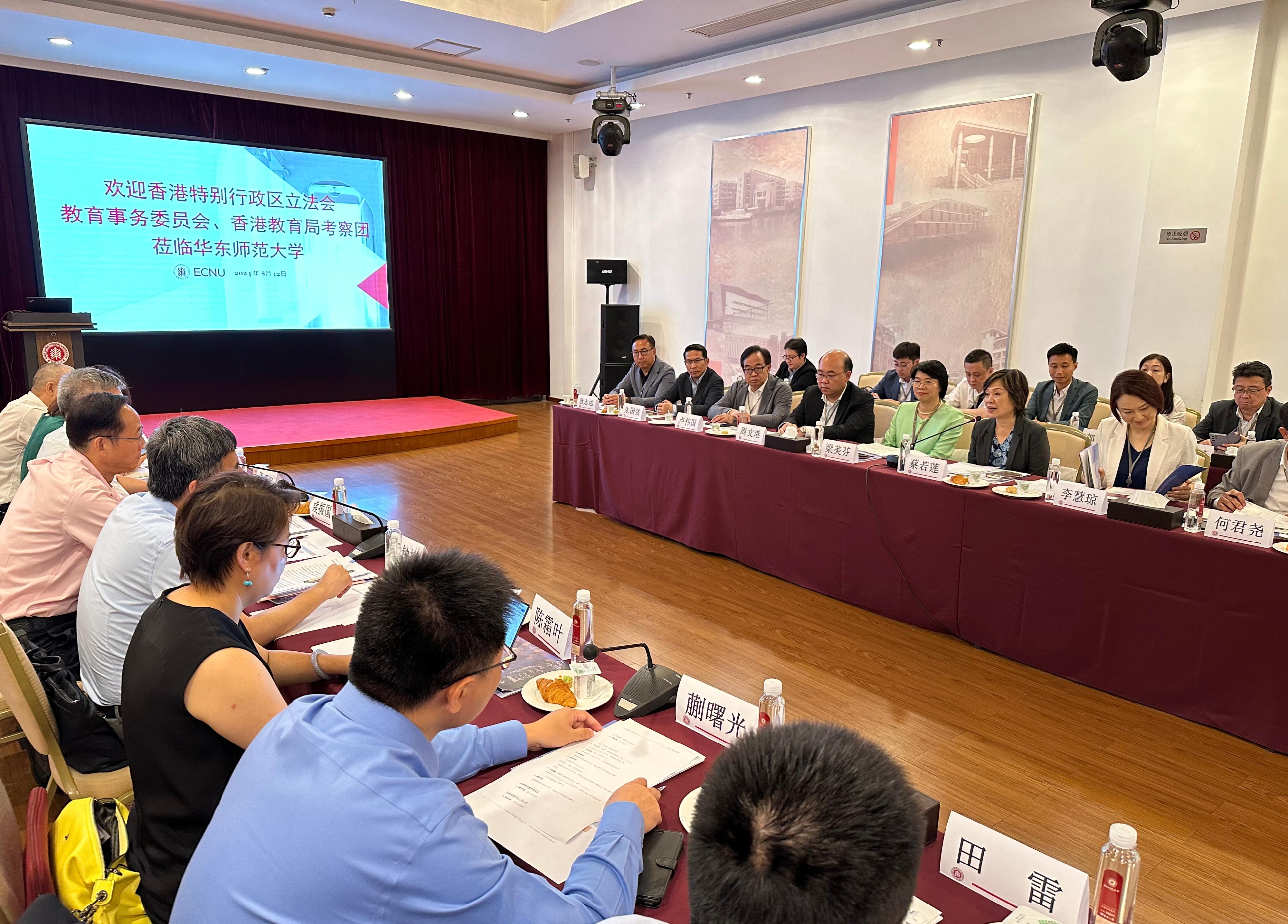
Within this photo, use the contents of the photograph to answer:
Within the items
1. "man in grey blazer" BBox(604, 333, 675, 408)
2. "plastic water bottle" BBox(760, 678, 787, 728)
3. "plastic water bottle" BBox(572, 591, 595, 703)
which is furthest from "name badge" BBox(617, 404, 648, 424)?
"plastic water bottle" BBox(760, 678, 787, 728)

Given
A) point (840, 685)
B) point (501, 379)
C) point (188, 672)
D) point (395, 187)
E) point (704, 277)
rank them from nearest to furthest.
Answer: point (188, 672) → point (840, 685) → point (704, 277) → point (395, 187) → point (501, 379)

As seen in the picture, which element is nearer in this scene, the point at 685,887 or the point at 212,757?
the point at 685,887

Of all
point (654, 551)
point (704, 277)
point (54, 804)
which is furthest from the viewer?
point (704, 277)

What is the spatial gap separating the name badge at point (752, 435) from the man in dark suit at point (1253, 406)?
2.72 meters

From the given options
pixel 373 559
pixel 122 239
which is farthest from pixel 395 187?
pixel 373 559

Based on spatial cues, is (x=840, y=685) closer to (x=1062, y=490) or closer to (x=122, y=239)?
(x=1062, y=490)

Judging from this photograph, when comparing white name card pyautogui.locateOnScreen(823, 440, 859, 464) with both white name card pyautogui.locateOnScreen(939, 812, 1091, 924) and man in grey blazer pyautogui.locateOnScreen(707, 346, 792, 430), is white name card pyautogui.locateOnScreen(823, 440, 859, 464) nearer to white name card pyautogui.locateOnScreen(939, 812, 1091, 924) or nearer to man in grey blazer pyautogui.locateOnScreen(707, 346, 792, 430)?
man in grey blazer pyautogui.locateOnScreen(707, 346, 792, 430)

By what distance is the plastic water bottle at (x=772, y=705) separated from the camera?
1.42 m

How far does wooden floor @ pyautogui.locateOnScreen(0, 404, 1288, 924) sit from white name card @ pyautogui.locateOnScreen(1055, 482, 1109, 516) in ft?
2.27

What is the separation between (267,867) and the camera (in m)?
0.94

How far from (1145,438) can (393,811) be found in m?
3.63

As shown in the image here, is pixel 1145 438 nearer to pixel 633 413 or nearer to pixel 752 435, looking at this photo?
pixel 752 435

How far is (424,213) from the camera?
938 cm

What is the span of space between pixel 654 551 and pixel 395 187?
6340 millimetres
